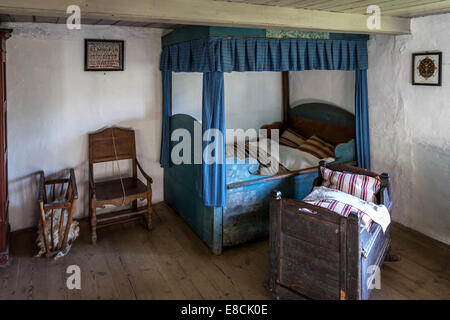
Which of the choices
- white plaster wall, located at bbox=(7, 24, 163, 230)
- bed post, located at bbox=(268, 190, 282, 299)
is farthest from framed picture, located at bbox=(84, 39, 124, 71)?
bed post, located at bbox=(268, 190, 282, 299)

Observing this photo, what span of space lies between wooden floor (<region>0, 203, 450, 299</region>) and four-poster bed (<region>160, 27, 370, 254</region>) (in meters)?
0.28

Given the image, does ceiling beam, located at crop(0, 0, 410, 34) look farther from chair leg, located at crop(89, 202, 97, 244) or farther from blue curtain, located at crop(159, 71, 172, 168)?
chair leg, located at crop(89, 202, 97, 244)

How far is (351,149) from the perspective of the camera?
4184 mm

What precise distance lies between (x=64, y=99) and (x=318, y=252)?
Answer: 3.14m

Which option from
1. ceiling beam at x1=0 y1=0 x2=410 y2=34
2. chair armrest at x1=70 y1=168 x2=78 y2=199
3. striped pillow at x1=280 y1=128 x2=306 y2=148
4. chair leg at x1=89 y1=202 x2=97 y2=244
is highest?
ceiling beam at x1=0 y1=0 x2=410 y2=34

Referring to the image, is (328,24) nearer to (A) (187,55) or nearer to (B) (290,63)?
(B) (290,63)

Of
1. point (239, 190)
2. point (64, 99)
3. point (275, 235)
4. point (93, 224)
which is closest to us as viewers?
point (275, 235)

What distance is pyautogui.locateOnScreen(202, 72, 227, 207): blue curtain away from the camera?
10.5 ft

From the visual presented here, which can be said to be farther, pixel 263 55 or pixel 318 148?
pixel 318 148

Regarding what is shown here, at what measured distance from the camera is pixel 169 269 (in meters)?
3.27

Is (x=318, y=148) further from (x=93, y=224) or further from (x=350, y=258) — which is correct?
(x=93, y=224)

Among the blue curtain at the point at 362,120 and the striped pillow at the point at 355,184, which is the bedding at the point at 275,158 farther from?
the striped pillow at the point at 355,184

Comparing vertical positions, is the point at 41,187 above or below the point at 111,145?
below

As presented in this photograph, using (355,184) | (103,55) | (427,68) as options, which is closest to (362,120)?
(427,68)
